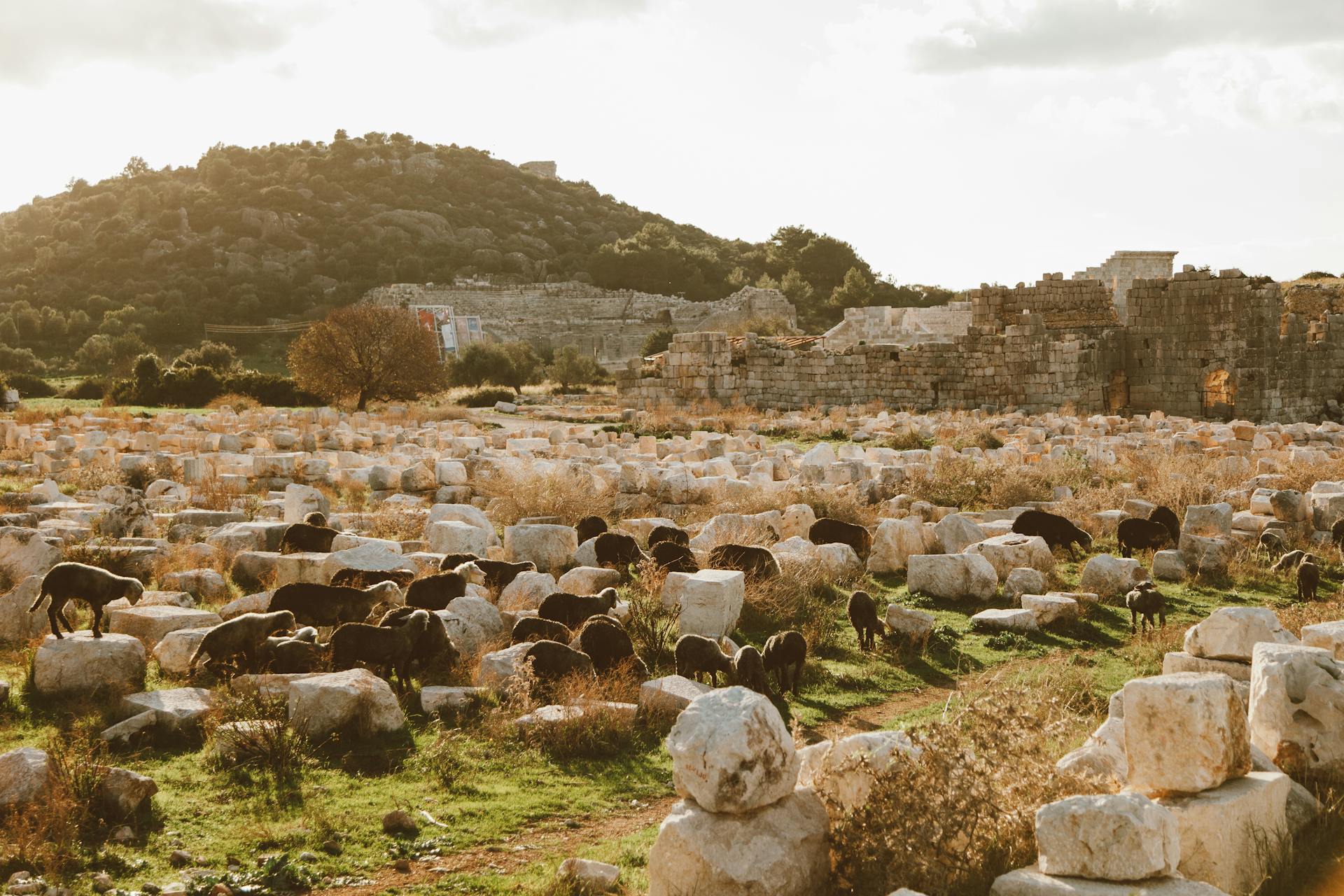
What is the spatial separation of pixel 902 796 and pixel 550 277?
76.7 meters

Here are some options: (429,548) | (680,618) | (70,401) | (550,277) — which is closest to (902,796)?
(680,618)

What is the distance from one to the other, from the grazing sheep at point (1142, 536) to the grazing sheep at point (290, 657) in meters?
7.87

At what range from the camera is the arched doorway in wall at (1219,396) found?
27.2 m

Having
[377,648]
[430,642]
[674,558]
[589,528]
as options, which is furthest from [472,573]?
[377,648]

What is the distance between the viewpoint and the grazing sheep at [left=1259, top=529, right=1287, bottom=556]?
443 inches

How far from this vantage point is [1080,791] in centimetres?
430

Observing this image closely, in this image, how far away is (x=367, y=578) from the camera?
8.94 m

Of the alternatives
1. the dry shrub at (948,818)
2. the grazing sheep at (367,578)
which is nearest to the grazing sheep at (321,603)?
the grazing sheep at (367,578)

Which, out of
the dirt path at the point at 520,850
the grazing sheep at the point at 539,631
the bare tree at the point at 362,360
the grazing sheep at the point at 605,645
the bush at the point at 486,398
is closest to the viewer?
the dirt path at the point at 520,850

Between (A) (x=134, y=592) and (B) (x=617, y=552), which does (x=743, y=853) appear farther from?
(B) (x=617, y=552)

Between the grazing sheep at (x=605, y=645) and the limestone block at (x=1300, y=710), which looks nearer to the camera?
the limestone block at (x=1300, y=710)

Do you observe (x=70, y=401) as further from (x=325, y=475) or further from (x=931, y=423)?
(x=931, y=423)

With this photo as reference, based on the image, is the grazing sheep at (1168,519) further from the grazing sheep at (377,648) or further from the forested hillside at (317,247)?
the forested hillside at (317,247)

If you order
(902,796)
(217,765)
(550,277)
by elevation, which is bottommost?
(217,765)
